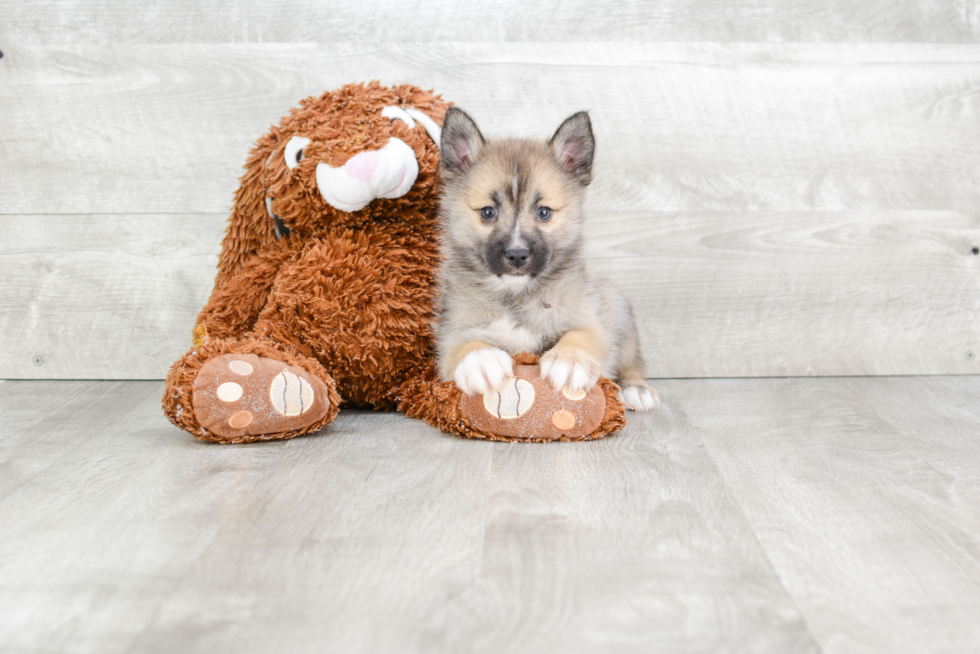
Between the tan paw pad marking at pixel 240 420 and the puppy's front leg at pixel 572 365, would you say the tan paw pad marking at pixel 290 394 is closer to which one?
the tan paw pad marking at pixel 240 420

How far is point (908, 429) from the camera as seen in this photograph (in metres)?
2.22

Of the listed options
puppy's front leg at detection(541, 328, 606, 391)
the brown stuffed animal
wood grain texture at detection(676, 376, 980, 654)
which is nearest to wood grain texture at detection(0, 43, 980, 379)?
wood grain texture at detection(676, 376, 980, 654)

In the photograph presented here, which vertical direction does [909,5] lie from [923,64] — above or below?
above

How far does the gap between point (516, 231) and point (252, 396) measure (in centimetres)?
74

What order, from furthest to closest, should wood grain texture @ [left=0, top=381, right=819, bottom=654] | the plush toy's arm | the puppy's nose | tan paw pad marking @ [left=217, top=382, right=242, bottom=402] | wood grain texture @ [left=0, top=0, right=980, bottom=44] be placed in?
wood grain texture @ [left=0, top=0, right=980, bottom=44] → the plush toy's arm → the puppy's nose → tan paw pad marking @ [left=217, top=382, right=242, bottom=402] → wood grain texture @ [left=0, top=381, right=819, bottom=654]

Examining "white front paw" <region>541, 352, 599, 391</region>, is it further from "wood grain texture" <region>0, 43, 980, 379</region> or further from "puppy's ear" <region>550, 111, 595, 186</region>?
"wood grain texture" <region>0, 43, 980, 379</region>

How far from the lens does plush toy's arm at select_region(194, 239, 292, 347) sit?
2314 millimetres

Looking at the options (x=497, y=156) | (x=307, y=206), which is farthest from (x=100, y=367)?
(x=497, y=156)

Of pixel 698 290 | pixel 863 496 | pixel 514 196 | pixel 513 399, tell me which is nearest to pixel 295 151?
pixel 514 196

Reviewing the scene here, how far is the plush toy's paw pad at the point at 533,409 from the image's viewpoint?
1998 millimetres

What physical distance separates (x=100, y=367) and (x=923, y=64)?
9.46ft

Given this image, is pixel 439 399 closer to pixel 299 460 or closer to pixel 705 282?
pixel 299 460

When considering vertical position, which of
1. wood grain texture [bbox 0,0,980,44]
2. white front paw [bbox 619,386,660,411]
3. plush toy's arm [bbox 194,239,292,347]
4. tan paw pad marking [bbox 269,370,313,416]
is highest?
wood grain texture [bbox 0,0,980,44]

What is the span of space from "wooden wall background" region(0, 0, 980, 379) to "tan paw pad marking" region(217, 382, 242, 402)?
101cm
